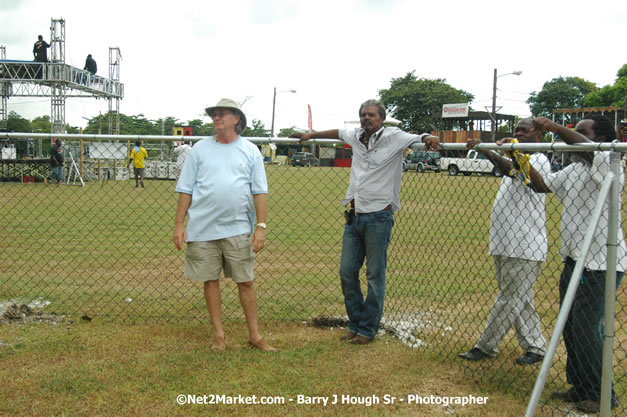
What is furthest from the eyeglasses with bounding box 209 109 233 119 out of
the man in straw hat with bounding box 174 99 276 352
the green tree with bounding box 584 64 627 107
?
the green tree with bounding box 584 64 627 107

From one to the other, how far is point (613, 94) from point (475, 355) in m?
77.7

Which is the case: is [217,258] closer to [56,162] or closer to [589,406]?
[589,406]

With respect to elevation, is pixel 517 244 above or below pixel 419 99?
below

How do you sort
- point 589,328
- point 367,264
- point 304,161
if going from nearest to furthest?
point 589,328, point 367,264, point 304,161

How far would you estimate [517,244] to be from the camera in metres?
3.73

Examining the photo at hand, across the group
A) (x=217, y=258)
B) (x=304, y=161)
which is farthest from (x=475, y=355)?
(x=304, y=161)

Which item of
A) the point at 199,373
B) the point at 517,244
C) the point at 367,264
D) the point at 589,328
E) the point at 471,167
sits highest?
the point at 471,167

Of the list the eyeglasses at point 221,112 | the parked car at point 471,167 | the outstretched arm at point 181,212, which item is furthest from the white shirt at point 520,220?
the outstretched arm at point 181,212

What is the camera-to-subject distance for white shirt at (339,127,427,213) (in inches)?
159

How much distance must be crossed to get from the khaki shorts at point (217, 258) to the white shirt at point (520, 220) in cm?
181

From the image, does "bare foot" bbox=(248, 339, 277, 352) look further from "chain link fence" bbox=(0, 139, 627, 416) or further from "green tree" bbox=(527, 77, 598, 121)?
"green tree" bbox=(527, 77, 598, 121)

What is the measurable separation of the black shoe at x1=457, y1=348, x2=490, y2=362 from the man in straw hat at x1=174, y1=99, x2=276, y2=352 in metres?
1.46

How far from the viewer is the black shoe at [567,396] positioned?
329cm

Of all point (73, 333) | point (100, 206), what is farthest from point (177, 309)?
point (100, 206)
